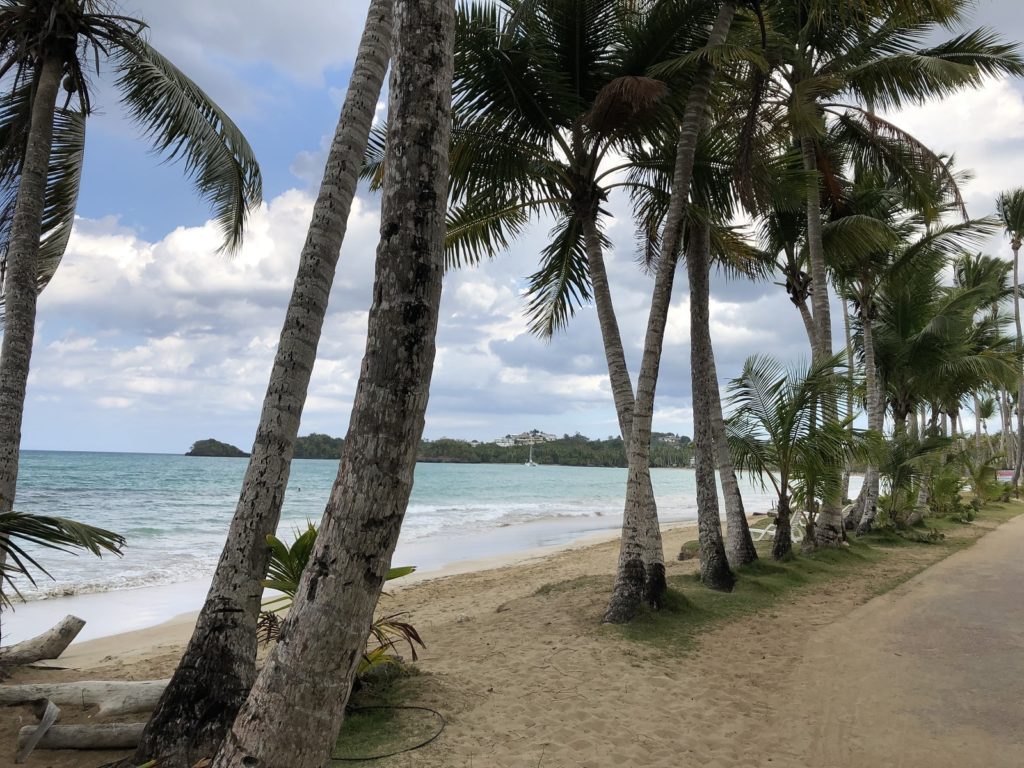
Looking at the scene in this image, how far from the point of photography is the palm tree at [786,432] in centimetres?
928

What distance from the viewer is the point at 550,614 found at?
697cm

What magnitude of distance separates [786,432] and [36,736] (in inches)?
345

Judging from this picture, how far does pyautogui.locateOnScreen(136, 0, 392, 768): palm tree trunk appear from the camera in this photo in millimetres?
3500

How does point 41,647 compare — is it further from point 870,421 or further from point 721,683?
point 870,421

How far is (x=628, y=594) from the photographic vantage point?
640cm

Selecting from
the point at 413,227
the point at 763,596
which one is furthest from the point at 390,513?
the point at 763,596

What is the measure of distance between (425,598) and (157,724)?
639 cm

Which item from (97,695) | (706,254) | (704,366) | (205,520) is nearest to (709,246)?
(706,254)

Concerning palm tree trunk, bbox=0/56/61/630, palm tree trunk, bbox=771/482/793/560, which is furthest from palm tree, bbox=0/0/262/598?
palm tree trunk, bbox=771/482/793/560

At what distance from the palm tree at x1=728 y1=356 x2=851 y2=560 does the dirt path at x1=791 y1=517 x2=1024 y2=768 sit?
191 cm

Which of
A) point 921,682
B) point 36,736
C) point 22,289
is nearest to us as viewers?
point 36,736

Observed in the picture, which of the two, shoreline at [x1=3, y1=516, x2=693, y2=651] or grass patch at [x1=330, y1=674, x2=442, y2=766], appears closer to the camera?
grass patch at [x1=330, y1=674, x2=442, y2=766]

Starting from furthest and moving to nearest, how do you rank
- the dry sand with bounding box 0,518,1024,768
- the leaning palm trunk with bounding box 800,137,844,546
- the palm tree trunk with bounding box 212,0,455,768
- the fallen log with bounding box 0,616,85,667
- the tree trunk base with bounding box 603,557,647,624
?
1. the leaning palm trunk with bounding box 800,137,844,546
2. the tree trunk base with bounding box 603,557,647,624
3. the fallen log with bounding box 0,616,85,667
4. the dry sand with bounding box 0,518,1024,768
5. the palm tree trunk with bounding box 212,0,455,768

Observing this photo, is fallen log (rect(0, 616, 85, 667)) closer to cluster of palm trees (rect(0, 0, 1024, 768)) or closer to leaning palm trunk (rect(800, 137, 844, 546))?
cluster of palm trees (rect(0, 0, 1024, 768))
